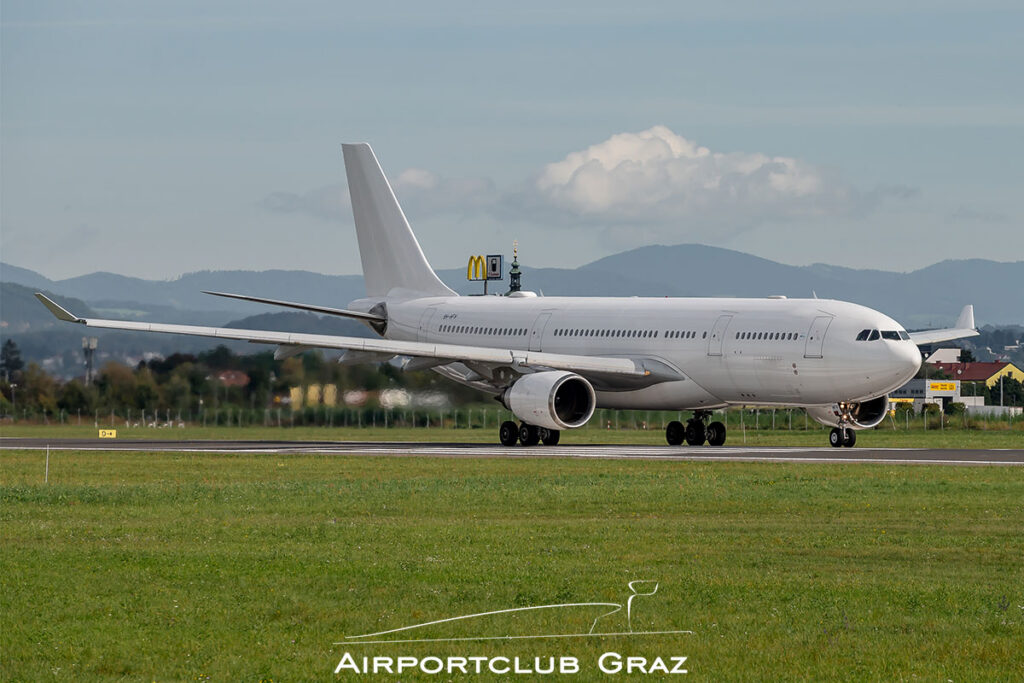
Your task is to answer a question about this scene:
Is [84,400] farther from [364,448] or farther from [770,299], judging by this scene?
[770,299]

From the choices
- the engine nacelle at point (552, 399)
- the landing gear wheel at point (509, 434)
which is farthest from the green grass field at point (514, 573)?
the landing gear wheel at point (509, 434)

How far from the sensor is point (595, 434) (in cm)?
6278

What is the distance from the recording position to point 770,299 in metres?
48.0

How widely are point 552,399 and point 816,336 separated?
763cm

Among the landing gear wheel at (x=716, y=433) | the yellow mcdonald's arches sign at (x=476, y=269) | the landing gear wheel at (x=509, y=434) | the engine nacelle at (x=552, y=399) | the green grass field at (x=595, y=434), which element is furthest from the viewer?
the yellow mcdonald's arches sign at (x=476, y=269)

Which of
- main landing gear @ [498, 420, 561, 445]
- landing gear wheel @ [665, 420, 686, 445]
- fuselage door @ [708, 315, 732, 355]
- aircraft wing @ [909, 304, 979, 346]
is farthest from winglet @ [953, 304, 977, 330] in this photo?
main landing gear @ [498, 420, 561, 445]

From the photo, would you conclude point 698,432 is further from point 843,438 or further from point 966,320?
point 966,320

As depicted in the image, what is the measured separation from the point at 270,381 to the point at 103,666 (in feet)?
149

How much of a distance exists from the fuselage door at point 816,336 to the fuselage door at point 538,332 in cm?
Result: 1161

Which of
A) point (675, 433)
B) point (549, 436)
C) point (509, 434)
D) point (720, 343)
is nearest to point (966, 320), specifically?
point (675, 433)

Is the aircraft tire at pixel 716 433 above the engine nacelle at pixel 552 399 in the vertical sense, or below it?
below

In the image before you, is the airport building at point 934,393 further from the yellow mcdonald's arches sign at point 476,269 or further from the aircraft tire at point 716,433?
the aircraft tire at point 716,433

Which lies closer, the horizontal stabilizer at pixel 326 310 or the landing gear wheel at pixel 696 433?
the landing gear wheel at pixel 696 433

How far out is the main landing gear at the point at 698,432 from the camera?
49.6 m
